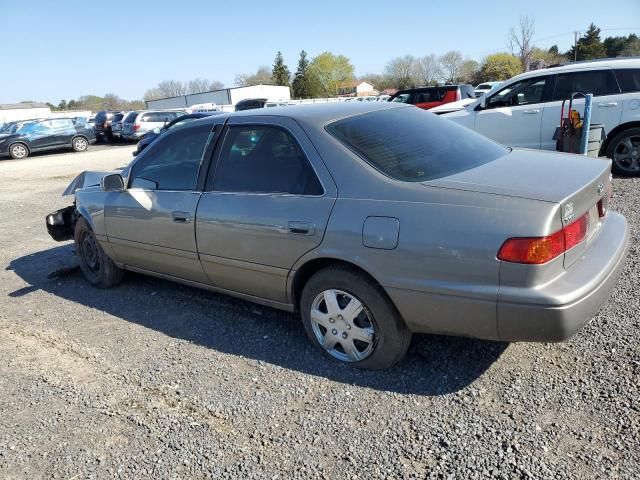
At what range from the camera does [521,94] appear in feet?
26.6

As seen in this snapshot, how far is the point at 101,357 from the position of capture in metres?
3.56

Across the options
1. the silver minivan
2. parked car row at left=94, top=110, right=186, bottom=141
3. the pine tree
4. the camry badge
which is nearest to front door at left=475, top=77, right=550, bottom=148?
the camry badge

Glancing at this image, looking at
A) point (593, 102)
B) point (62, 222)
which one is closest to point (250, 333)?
point (62, 222)

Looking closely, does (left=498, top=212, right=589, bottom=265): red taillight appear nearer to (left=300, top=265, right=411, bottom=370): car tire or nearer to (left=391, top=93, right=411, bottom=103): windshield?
(left=300, top=265, right=411, bottom=370): car tire

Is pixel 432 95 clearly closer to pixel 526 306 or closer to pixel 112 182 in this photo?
pixel 112 182

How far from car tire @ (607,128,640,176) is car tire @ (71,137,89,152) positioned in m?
22.2

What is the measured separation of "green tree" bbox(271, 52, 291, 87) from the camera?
252 ft

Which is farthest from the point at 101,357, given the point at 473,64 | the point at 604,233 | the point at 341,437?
the point at 473,64

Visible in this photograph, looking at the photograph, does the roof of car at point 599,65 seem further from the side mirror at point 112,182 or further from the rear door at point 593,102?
the side mirror at point 112,182

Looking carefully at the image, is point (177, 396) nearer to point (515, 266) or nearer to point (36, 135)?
point (515, 266)

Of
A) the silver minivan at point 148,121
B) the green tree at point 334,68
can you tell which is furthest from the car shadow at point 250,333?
the green tree at point 334,68

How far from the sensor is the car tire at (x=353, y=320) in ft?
9.36

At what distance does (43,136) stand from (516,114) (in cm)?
2110

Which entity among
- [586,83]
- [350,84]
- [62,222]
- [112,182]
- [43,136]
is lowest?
[350,84]
